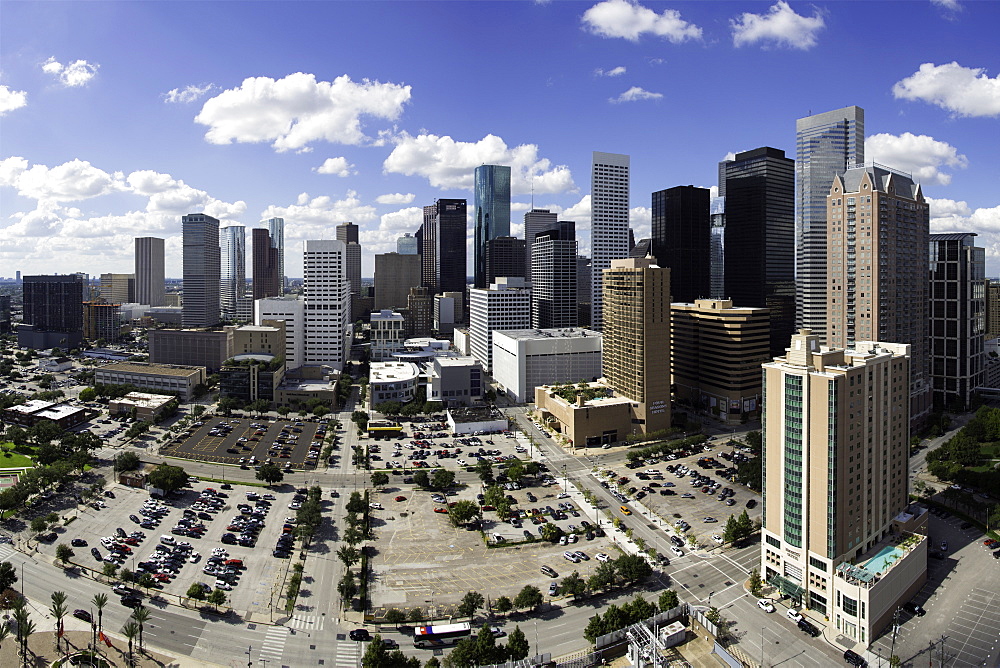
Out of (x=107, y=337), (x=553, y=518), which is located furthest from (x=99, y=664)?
(x=107, y=337)

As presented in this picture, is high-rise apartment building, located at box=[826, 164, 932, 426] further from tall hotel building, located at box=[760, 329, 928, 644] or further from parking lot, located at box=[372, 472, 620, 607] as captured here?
parking lot, located at box=[372, 472, 620, 607]

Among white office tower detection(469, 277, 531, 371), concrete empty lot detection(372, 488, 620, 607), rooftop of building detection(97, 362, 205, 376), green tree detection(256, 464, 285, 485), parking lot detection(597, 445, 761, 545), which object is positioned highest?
white office tower detection(469, 277, 531, 371)

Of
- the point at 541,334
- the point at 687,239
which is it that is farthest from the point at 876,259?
the point at 687,239

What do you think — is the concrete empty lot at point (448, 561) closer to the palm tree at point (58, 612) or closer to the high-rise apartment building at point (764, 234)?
the palm tree at point (58, 612)

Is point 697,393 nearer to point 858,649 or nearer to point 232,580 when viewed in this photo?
point 858,649

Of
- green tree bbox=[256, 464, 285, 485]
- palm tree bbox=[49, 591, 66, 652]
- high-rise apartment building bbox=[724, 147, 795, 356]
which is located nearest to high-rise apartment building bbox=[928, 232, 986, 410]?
high-rise apartment building bbox=[724, 147, 795, 356]

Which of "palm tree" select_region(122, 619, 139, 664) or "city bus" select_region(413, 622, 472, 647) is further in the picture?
"city bus" select_region(413, 622, 472, 647)

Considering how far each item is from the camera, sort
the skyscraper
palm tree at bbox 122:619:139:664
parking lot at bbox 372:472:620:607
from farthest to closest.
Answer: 1. the skyscraper
2. parking lot at bbox 372:472:620:607
3. palm tree at bbox 122:619:139:664
